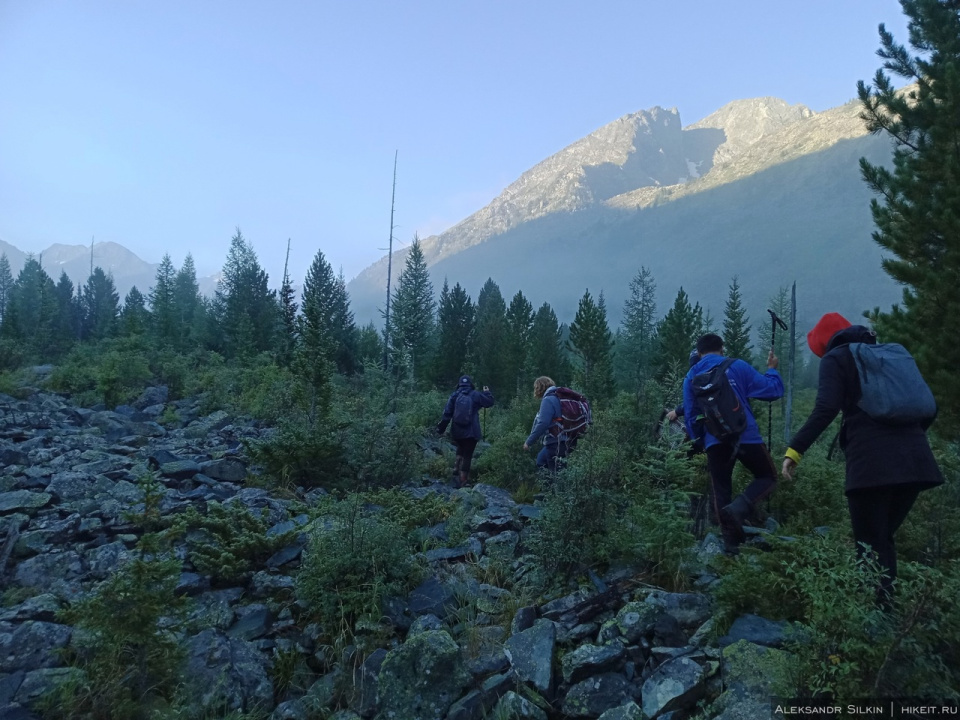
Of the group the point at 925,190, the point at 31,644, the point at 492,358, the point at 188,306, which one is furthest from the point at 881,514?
the point at 188,306

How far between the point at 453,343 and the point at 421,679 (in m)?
40.8

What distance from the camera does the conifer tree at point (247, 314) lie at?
1646 inches

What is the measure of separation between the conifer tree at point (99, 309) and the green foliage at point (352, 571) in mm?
57546

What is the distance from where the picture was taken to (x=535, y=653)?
3.88 meters

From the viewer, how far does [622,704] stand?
3.42 meters

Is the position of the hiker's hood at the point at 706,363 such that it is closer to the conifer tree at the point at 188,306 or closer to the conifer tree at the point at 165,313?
the conifer tree at the point at 165,313

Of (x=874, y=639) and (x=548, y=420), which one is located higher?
(x=548, y=420)

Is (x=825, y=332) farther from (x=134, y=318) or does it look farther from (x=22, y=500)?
(x=134, y=318)

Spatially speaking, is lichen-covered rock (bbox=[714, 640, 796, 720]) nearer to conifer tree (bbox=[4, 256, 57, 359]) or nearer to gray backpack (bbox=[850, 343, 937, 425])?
gray backpack (bbox=[850, 343, 937, 425])

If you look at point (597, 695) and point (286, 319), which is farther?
point (286, 319)

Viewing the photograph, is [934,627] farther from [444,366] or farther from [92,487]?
[444,366]

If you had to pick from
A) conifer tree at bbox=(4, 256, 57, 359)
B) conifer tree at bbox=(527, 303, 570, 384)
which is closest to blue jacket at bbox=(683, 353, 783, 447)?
conifer tree at bbox=(527, 303, 570, 384)

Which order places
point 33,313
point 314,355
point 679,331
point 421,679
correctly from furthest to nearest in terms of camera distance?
1. point 33,313
2. point 679,331
3. point 314,355
4. point 421,679

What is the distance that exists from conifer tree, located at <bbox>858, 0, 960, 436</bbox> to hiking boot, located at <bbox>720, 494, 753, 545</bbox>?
5839 millimetres
